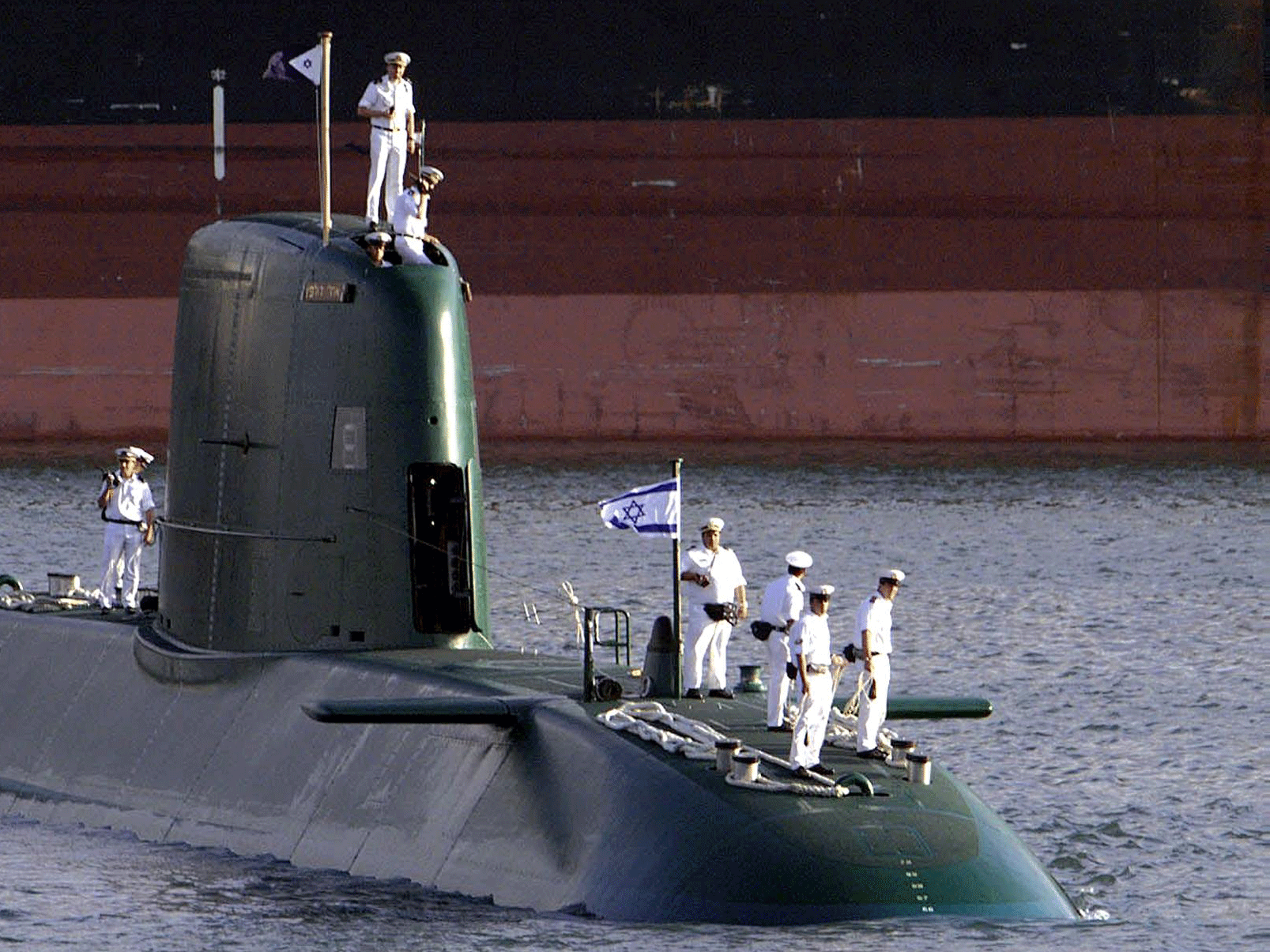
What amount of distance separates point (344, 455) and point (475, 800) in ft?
11.9

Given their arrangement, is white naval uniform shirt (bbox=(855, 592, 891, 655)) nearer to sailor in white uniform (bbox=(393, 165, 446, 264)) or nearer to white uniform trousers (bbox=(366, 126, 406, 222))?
sailor in white uniform (bbox=(393, 165, 446, 264))

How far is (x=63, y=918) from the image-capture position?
66.2 ft

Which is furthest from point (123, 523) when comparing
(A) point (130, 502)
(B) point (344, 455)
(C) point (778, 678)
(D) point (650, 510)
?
(C) point (778, 678)

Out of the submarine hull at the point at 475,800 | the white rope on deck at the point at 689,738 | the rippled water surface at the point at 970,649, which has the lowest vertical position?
the rippled water surface at the point at 970,649

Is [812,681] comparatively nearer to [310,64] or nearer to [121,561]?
[310,64]

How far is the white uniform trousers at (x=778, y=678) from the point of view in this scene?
17922mm

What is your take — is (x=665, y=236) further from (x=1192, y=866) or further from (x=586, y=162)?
(x=1192, y=866)

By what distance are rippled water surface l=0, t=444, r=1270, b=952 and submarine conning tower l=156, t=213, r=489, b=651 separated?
1.00 metres

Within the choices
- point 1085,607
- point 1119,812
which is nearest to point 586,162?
point 1085,607

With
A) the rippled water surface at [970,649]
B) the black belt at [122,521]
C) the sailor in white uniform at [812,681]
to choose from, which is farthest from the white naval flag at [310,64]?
the sailor in white uniform at [812,681]

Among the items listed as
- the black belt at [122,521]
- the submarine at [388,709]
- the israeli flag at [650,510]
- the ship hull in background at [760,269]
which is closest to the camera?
the submarine at [388,709]

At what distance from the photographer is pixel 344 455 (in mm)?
20859

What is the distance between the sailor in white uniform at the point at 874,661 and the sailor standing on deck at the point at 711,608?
1844 mm

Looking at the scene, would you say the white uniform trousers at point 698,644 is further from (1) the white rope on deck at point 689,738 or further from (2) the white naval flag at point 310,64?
(2) the white naval flag at point 310,64
